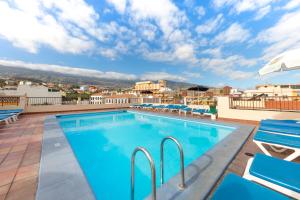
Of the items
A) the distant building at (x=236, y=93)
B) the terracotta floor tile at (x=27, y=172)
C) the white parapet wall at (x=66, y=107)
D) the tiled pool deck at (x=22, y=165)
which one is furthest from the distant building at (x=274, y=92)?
the white parapet wall at (x=66, y=107)

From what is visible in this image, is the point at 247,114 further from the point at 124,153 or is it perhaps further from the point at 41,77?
the point at 41,77

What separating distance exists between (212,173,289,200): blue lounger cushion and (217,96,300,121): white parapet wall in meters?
6.96

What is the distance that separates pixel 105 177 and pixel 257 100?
9751 mm

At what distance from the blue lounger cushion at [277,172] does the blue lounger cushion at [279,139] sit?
1.11 metres

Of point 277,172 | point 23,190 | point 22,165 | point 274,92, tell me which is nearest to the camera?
point 277,172

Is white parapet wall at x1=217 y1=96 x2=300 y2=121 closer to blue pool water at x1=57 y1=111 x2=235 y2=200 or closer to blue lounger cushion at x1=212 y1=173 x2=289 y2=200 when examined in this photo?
blue pool water at x1=57 y1=111 x2=235 y2=200

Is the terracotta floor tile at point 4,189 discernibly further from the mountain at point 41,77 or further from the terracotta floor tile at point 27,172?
the mountain at point 41,77

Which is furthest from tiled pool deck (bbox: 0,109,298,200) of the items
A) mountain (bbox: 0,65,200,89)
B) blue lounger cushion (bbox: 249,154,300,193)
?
mountain (bbox: 0,65,200,89)

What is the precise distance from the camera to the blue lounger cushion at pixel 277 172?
143 cm

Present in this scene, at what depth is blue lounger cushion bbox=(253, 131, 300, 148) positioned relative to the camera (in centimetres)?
252

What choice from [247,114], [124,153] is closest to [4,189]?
[124,153]

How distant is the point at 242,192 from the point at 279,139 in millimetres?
2333

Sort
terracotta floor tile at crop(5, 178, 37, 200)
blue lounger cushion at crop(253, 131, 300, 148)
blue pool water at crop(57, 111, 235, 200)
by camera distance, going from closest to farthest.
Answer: terracotta floor tile at crop(5, 178, 37, 200), blue lounger cushion at crop(253, 131, 300, 148), blue pool water at crop(57, 111, 235, 200)

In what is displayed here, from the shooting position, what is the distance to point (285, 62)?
11.7ft
